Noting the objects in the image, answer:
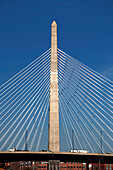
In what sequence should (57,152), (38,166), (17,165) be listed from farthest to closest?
1. (38,166)
2. (17,165)
3. (57,152)

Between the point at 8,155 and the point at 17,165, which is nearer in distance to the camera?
the point at 8,155

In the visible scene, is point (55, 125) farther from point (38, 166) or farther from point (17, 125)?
point (38, 166)

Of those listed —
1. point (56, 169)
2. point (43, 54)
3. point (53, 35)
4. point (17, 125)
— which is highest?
point (53, 35)

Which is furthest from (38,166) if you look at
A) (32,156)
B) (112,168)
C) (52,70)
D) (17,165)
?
(52,70)

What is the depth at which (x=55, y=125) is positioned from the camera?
132 ft

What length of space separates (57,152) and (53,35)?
59.8 ft

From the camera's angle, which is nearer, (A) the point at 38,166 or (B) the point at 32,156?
(B) the point at 32,156

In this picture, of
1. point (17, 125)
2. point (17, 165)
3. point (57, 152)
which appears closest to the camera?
point (17, 125)

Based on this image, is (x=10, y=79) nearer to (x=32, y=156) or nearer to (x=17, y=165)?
(x=32, y=156)

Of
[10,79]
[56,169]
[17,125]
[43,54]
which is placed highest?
[43,54]

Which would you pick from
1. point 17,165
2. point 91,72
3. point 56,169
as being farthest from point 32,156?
point 17,165

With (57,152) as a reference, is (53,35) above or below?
above

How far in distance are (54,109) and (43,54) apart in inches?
387

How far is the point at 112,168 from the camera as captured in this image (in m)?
102
